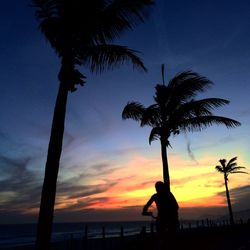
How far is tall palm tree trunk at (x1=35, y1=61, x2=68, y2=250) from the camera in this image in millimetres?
7750

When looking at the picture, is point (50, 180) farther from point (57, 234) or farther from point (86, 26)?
point (57, 234)

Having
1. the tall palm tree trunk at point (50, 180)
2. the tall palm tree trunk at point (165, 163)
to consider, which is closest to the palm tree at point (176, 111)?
the tall palm tree trunk at point (165, 163)

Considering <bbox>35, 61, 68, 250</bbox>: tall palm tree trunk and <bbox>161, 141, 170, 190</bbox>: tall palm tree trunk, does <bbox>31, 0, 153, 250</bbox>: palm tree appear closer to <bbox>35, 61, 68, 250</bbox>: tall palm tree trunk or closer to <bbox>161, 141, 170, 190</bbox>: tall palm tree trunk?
<bbox>35, 61, 68, 250</bbox>: tall palm tree trunk

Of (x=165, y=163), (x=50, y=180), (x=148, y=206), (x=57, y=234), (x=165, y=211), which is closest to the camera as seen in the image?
(x=165, y=211)

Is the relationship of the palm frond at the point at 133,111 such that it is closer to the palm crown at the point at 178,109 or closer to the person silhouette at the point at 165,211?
the palm crown at the point at 178,109

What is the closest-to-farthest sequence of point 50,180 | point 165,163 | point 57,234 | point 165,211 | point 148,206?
point 165,211 → point 148,206 → point 50,180 → point 165,163 → point 57,234

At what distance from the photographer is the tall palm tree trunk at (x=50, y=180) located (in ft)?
25.4

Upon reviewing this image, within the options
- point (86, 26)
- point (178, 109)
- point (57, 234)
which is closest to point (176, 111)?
point (178, 109)

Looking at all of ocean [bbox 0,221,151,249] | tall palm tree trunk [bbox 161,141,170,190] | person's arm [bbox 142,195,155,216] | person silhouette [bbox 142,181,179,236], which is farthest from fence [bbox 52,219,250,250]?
tall palm tree trunk [bbox 161,141,170,190]

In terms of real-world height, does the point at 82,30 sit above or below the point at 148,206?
above

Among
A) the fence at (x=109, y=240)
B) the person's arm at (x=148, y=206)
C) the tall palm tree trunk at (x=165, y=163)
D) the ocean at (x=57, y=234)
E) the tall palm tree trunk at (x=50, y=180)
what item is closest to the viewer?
the person's arm at (x=148, y=206)

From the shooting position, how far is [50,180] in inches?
318

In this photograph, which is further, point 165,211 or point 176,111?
point 176,111

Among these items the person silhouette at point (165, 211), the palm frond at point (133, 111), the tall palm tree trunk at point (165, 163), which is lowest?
the person silhouette at point (165, 211)
